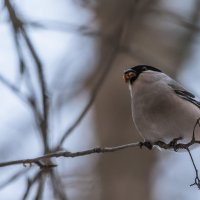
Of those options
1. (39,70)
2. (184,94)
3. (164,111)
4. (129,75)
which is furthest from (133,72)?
(39,70)

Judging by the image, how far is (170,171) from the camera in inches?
189

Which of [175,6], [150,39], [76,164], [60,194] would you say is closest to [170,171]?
[76,164]

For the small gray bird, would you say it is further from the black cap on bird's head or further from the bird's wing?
the black cap on bird's head

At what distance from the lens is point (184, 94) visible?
3312 millimetres

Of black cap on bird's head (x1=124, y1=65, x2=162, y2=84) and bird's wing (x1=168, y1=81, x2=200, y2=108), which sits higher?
bird's wing (x1=168, y1=81, x2=200, y2=108)

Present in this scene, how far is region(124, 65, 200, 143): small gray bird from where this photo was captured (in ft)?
9.96

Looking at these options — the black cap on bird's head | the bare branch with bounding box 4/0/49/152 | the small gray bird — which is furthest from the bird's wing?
the bare branch with bounding box 4/0/49/152

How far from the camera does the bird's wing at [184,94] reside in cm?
328

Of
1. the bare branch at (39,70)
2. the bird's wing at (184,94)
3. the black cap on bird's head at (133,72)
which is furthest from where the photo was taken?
the black cap on bird's head at (133,72)

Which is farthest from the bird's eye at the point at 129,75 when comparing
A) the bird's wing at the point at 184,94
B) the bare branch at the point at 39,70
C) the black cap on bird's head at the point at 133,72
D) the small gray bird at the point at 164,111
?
the bare branch at the point at 39,70

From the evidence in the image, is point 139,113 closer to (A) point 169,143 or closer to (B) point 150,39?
(A) point 169,143

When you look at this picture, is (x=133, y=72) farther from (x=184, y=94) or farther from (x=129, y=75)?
(x=184, y=94)

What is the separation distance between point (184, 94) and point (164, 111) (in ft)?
0.90

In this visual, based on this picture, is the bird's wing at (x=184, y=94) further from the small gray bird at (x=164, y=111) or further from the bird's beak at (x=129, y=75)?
the bird's beak at (x=129, y=75)
